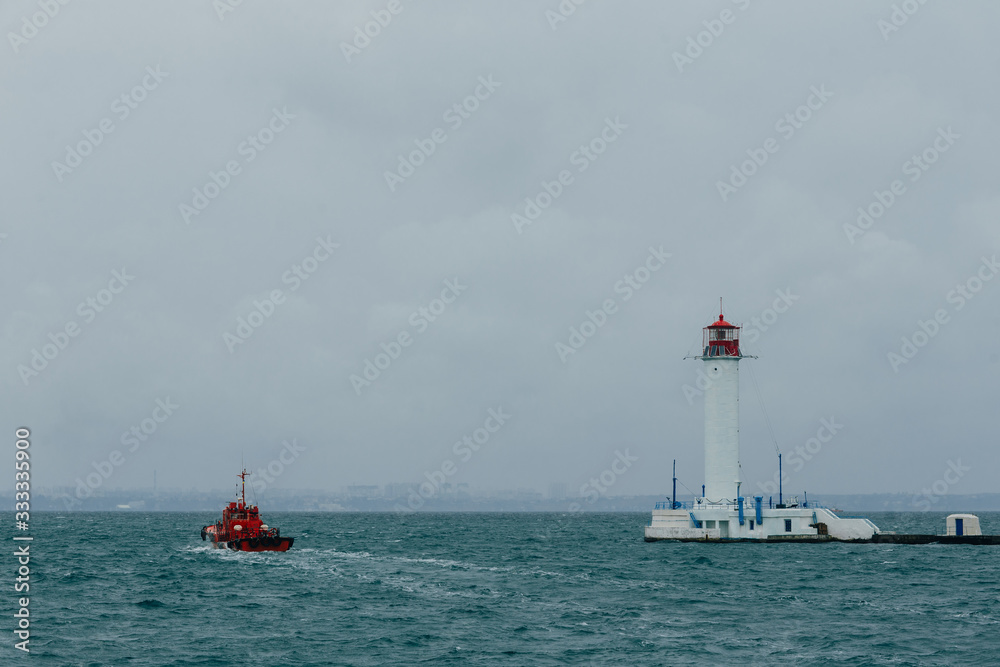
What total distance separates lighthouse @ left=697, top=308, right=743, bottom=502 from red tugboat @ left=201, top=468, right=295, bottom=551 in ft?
105

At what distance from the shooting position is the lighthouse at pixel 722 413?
78.8 meters

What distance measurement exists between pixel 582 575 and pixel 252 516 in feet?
118

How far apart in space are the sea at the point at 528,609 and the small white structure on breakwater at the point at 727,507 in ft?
5.78

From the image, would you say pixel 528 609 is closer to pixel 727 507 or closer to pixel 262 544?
pixel 727 507

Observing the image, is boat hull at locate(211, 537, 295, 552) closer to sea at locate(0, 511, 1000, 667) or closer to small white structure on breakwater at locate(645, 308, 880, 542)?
sea at locate(0, 511, 1000, 667)

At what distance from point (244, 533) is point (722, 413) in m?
37.4

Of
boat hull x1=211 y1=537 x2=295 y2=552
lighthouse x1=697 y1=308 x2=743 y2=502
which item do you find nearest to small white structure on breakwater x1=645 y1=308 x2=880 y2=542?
lighthouse x1=697 y1=308 x2=743 y2=502

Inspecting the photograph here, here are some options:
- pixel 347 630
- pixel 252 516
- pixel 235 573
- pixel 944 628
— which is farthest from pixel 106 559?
pixel 944 628

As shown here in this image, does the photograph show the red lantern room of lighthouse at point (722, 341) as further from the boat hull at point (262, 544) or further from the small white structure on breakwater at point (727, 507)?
the boat hull at point (262, 544)

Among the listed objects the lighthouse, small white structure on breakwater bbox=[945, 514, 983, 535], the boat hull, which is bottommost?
the boat hull

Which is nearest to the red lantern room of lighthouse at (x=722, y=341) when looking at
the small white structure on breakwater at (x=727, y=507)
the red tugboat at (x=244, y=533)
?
the small white structure on breakwater at (x=727, y=507)

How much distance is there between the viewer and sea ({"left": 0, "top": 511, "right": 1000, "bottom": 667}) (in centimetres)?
3694

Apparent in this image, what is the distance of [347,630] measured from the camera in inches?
1644

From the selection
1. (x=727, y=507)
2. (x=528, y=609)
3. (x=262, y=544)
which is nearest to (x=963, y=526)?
(x=727, y=507)
